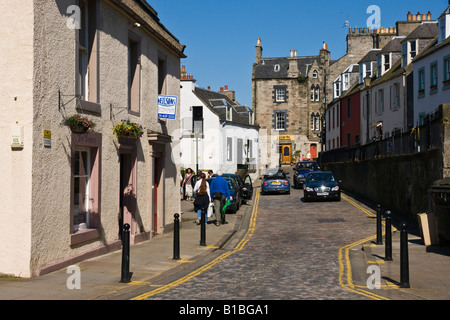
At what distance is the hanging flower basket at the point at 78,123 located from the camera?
35.3 ft

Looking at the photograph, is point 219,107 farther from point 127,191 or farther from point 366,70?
point 127,191

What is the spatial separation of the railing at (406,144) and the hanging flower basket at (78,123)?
33.3 ft

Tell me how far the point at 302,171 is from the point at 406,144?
19.3 metres

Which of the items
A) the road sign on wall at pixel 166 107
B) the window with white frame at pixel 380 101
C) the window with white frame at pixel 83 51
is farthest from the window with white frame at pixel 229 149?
the window with white frame at pixel 83 51

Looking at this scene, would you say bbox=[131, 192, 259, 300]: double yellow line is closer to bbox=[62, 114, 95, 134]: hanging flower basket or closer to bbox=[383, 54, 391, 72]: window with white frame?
bbox=[62, 114, 95, 134]: hanging flower basket

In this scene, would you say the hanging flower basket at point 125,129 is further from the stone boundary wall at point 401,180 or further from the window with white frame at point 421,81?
the window with white frame at point 421,81

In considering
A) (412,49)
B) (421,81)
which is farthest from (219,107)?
(421,81)

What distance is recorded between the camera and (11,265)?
957cm

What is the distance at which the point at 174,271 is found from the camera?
11102mm

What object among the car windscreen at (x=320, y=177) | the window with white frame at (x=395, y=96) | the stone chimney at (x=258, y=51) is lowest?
the car windscreen at (x=320, y=177)

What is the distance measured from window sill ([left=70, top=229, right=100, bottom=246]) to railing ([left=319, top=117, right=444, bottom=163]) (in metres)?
10.1

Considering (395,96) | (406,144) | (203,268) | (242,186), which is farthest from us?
(395,96)

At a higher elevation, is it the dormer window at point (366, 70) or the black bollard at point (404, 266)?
the dormer window at point (366, 70)
